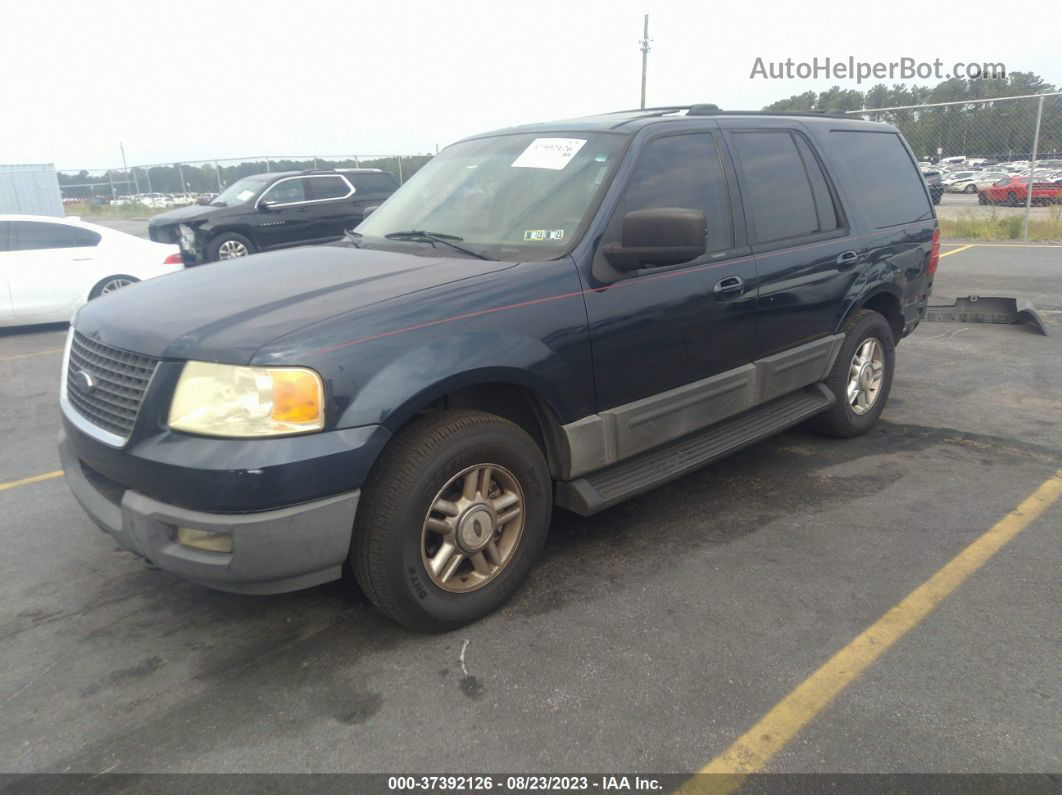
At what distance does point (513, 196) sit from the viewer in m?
3.66

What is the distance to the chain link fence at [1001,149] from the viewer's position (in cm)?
1547

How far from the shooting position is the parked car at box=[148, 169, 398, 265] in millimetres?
13055

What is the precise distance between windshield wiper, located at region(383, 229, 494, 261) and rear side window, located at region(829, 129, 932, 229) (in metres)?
2.60

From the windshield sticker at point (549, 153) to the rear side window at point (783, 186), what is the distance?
3.13 feet

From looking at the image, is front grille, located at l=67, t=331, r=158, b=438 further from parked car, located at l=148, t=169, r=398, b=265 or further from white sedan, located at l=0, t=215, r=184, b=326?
parked car, located at l=148, t=169, r=398, b=265

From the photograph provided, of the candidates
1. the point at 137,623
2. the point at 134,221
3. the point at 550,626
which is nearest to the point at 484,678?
the point at 550,626

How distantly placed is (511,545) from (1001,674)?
1.77 metres

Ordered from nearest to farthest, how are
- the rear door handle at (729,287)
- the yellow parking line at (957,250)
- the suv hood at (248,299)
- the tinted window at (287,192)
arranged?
the suv hood at (248,299) → the rear door handle at (729,287) → the tinted window at (287,192) → the yellow parking line at (957,250)

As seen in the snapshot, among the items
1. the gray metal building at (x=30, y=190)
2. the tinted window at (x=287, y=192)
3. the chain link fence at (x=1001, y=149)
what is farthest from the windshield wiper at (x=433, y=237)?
the gray metal building at (x=30, y=190)

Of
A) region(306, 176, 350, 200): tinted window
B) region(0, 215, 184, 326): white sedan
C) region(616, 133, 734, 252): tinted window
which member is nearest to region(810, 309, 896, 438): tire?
region(616, 133, 734, 252): tinted window

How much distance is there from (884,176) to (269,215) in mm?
10797

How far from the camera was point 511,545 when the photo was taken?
10.3 feet

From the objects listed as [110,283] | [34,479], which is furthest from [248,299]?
[110,283]

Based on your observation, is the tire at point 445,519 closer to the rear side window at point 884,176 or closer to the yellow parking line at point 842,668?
the yellow parking line at point 842,668
